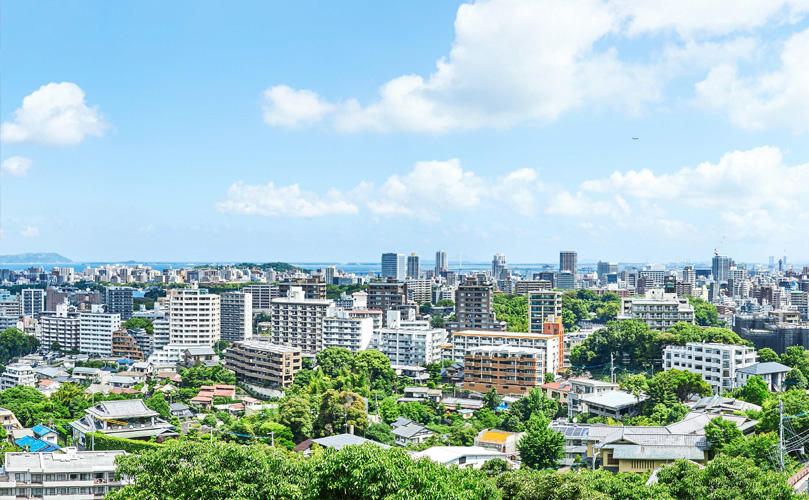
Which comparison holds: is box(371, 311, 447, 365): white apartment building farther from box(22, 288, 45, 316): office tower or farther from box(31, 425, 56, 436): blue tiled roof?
box(22, 288, 45, 316): office tower

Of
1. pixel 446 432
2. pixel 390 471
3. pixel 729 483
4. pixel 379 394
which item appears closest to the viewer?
pixel 390 471

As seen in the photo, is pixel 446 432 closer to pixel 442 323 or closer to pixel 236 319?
pixel 442 323

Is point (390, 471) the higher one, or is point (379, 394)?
point (390, 471)

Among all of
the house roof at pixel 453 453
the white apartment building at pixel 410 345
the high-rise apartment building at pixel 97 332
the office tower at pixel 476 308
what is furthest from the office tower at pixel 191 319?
the house roof at pixel 453 453

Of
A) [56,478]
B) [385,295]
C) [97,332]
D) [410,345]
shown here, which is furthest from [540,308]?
[56,478]

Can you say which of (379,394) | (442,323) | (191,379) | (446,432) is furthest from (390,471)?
(442,323)

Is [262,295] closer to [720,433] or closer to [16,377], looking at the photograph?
[16,377]

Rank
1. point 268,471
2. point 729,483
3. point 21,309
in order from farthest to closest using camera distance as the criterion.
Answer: point 21,309
point 729,483
point 268,471

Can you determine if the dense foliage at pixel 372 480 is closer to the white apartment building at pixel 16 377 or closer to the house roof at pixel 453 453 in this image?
the house roof at pixel 453 453
